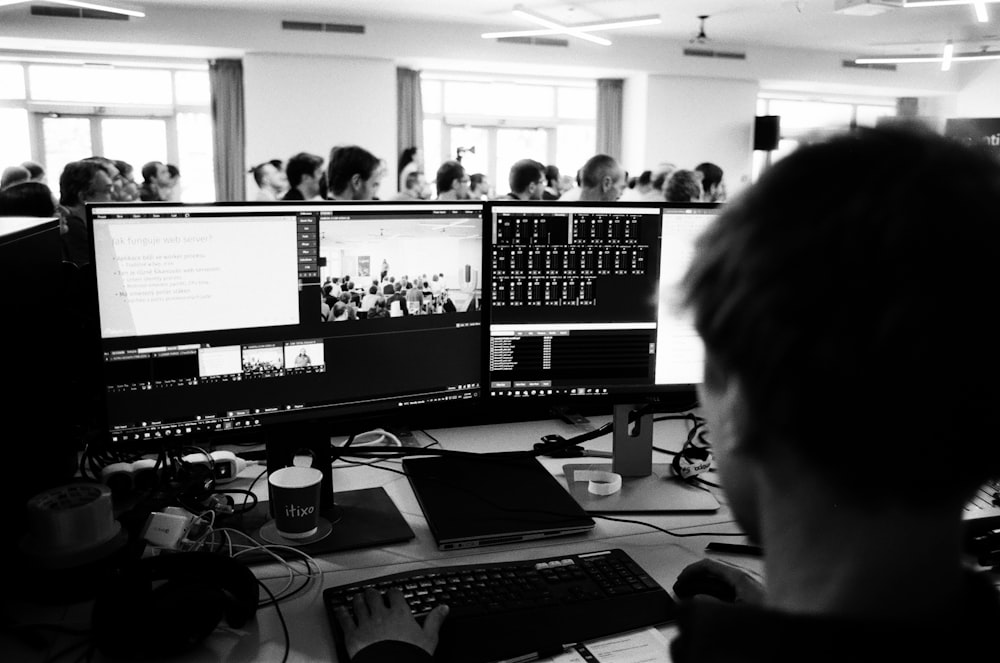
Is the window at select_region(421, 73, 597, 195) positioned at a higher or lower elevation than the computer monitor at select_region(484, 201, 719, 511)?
higher

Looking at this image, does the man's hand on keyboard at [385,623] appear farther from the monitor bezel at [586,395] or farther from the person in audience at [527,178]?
the person in audience at [527,178]

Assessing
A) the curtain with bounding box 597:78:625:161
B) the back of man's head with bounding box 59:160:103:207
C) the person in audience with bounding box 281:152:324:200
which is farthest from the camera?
the curtain with bounding box 597:78:625:161

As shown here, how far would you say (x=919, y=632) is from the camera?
0.48 meters

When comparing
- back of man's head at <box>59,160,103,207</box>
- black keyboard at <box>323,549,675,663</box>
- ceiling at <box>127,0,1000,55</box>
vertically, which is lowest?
→ black keyboard at <box>323,549,675,663</box>

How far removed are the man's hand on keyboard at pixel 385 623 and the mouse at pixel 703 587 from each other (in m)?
0.33

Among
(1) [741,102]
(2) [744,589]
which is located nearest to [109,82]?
(1) [741,102]

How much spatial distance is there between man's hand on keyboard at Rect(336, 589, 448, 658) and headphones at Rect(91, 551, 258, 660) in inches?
5.6

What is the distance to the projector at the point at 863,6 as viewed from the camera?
20.6ft

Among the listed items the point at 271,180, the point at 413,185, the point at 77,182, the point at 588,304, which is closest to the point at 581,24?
the point at 413,185

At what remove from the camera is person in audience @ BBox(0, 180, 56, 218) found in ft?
10.4

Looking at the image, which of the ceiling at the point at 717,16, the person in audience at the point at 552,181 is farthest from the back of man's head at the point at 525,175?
the ceiling at the point at 717,16

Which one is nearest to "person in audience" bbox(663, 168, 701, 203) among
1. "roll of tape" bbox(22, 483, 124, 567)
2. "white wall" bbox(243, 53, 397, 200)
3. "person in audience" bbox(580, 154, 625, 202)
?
"person in audience" bbox(580, 154, 625, 202)

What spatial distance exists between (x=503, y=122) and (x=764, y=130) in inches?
131

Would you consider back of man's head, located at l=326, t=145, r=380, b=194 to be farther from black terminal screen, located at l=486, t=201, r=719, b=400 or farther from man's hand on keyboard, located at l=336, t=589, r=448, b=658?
man's hand on keyboard, located at l=336, t=589, r=448, b=658
